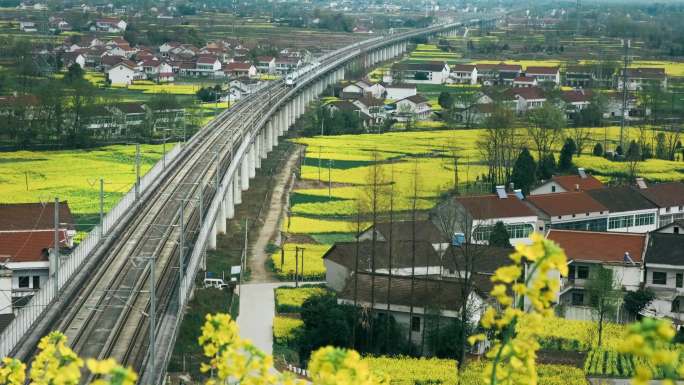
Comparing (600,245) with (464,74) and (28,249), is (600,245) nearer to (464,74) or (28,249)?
(28,249)

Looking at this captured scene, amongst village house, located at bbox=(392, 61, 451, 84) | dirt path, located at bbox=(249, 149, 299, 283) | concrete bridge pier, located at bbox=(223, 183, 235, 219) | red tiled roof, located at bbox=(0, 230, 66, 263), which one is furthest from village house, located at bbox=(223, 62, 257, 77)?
red tiled roof, located at bbox=(0, 230, 66, 263)

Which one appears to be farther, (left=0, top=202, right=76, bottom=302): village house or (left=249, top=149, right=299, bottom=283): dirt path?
(left=249, top=149, right=299, bottom=283): dirt path

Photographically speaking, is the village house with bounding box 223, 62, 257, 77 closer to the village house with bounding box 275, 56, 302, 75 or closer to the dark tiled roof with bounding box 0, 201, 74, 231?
the village house with bounding box 275, 56, 302, 75

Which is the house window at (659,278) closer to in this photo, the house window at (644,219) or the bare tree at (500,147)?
the house window at (644,219)

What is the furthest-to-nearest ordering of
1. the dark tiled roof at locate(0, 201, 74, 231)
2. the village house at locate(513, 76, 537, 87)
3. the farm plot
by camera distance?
the village house at locate(513, 76, 537, 87), the farm plot, the dark tiled roof at locate(0, 201, 74, 231)

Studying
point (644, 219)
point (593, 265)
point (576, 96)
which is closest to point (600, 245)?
point (593, 265)
